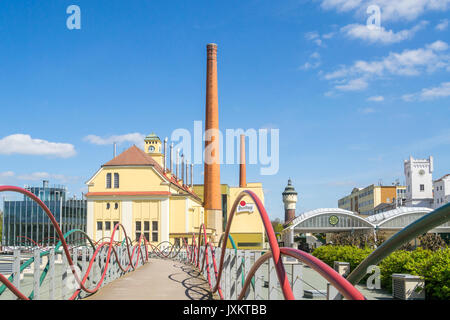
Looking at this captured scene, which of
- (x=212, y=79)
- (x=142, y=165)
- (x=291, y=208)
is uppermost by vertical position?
(x=212, y=79)

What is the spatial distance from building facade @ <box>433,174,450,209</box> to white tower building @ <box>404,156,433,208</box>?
10.8 feet

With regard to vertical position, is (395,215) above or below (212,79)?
below

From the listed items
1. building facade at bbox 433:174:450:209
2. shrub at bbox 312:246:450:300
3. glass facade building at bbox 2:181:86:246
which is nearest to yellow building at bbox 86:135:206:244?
glass facade building at bbox 2:181:86:246

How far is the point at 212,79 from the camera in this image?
5244 centimetres

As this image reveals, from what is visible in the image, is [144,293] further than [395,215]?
No

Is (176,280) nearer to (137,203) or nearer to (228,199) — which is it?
(137,203)

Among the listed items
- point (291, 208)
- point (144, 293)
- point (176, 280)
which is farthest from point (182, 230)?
point (291, 208)

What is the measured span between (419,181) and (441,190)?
26.4 ft

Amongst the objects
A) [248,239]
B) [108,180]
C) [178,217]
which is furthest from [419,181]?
[108,180]

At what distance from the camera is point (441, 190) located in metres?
95.3

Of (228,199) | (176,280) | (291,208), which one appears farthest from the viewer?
(291,208)

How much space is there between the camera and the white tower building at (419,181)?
101875 mm
